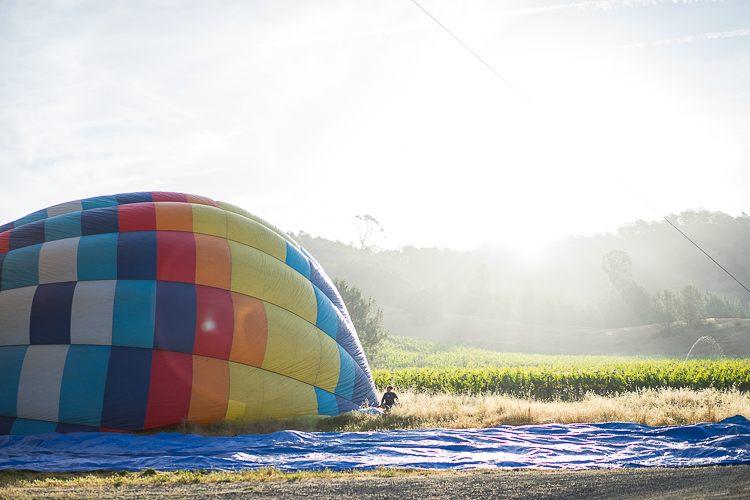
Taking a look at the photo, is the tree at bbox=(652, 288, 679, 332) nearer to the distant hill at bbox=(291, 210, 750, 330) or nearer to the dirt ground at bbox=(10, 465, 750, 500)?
the distant hill at bbox=(291, 210, 750, 330)

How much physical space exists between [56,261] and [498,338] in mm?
61292

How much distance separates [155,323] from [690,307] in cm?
6304

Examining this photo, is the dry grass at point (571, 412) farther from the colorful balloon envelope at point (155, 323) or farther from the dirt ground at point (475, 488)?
the dirt ground at point (475, 488)

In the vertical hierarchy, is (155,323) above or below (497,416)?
above

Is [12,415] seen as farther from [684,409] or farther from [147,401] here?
[684,409]

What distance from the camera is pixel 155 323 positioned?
340 inches

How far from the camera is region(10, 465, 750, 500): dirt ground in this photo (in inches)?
180

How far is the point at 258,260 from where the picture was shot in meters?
10.3

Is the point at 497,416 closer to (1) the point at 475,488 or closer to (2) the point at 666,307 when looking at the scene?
(1) the point at 475,488

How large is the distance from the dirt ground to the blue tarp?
78cm

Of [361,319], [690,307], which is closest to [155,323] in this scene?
[361,319]

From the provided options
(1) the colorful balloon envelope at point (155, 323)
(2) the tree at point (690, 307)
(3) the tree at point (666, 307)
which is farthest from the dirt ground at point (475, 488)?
(3) the tree at point (666, 307)

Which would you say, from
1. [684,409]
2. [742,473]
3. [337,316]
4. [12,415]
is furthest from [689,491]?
[12,415]

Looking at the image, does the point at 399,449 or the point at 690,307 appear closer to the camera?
the point at 399,449
